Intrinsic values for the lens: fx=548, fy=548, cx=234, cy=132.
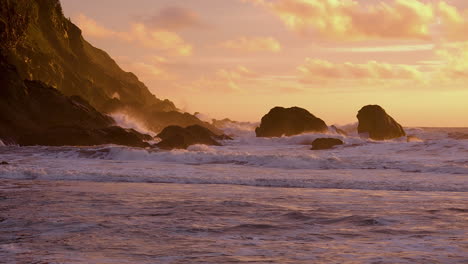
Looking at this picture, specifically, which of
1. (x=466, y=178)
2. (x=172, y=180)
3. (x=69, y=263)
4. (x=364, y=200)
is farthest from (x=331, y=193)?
(x=69, y=263)

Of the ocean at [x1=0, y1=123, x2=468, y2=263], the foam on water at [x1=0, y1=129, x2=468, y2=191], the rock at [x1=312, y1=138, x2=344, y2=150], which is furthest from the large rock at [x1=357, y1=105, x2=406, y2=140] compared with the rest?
the ocean at [x1=0, y1=123, x2=468, y2=263]

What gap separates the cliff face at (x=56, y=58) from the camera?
46688mm

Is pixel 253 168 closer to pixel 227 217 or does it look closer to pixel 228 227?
pixel 227 217

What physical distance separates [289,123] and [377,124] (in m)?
11.0

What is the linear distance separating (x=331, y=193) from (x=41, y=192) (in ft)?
25.2

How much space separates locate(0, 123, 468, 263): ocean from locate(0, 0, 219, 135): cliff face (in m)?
30.2

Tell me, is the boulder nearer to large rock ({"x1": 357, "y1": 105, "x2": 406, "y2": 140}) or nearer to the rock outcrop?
the rock outcrop

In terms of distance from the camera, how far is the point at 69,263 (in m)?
6.84

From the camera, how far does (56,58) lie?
230 ft

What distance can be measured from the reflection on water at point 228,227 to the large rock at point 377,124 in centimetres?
5521

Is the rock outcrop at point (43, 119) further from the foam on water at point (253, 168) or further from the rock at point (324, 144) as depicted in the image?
the rock at point (324, 144)

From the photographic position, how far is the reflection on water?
24.4 feet

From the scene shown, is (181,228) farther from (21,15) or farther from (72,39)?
(72,39)

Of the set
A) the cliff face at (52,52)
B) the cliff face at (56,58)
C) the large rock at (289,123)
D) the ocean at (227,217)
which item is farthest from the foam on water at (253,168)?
the large rock at (289,123)
